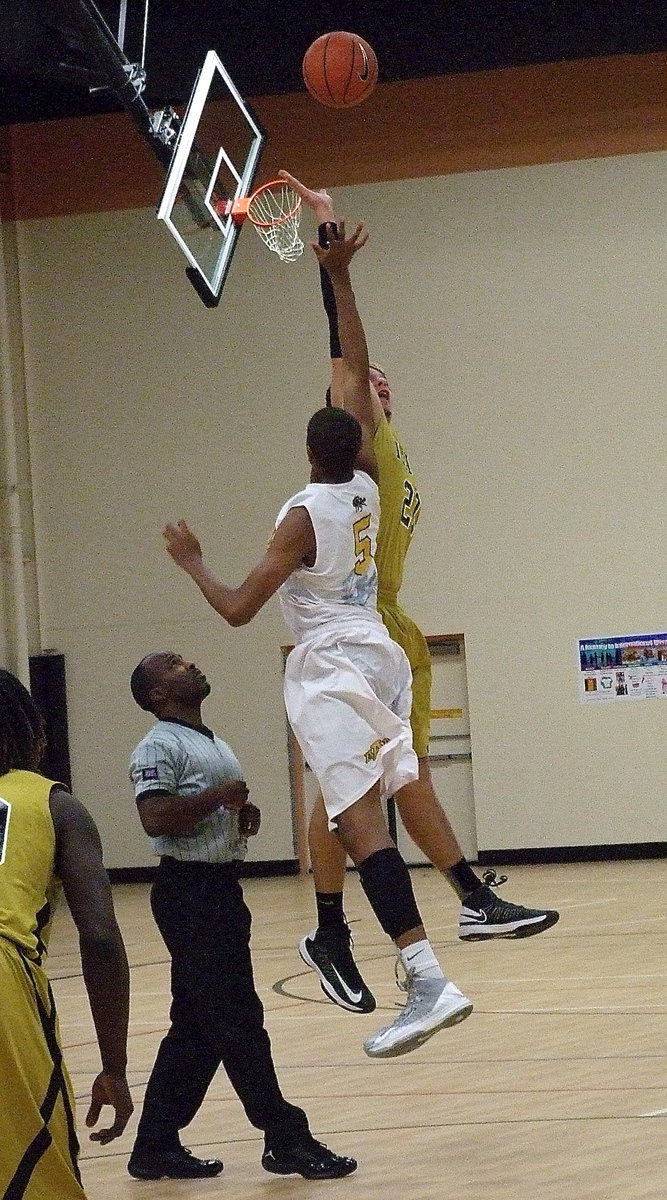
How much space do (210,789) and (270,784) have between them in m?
10.6

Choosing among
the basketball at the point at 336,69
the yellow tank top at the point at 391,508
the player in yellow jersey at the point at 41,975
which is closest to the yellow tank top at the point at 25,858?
the player in yellow jersey at the point at 41,975

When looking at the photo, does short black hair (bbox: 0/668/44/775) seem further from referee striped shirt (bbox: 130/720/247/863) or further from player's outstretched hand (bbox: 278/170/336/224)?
player's outstretched hand (bbox: 278/170/336/224)

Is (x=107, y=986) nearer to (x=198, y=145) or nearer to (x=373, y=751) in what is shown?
(x=373, y=751)

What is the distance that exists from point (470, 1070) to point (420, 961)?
2689 mm

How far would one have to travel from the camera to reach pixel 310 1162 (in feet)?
18.7

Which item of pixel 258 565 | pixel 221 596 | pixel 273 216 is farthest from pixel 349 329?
pixel 273 216

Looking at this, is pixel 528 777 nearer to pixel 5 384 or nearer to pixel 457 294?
pixel 457 294

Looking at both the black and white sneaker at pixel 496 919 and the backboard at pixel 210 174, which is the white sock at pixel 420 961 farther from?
the backboard at pixel 210 174

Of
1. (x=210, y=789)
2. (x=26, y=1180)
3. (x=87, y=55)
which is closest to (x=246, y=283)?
(x=87, y=55)

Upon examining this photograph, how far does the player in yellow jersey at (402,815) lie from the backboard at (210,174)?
4.53m

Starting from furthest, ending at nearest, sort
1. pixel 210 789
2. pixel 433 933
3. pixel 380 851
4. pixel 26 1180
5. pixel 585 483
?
pixel 585 483 < pixel 433 933 < pixel 210 789 < pixel 380 851 < pixel 26 1180

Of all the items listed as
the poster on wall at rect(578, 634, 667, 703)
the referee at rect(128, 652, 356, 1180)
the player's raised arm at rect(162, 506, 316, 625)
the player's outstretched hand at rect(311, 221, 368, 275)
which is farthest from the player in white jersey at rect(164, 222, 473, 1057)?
the poster on wall at rect(578, 634, 667, 703)

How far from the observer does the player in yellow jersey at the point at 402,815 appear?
532cm

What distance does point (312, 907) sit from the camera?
13.7 metres
